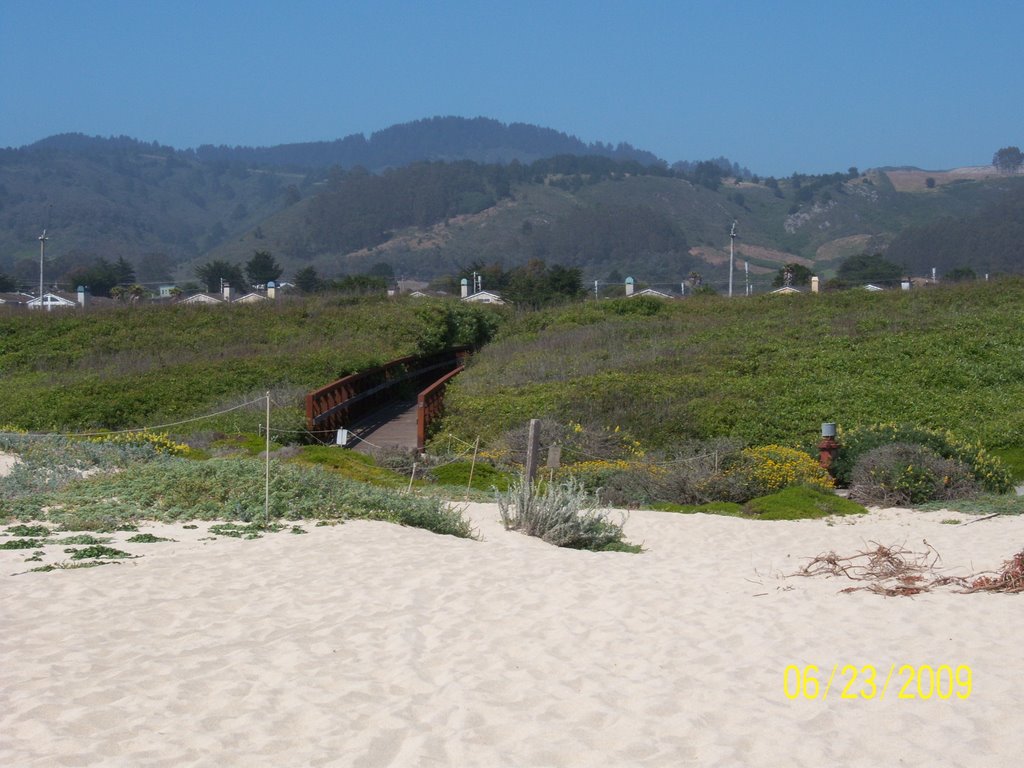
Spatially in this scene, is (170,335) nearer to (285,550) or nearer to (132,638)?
(285,550)

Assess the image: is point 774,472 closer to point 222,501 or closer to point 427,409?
point 427,409

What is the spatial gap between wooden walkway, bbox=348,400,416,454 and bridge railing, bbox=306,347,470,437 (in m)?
0.33

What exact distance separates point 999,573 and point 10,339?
32184mm

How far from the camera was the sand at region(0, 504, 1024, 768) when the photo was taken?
557cm

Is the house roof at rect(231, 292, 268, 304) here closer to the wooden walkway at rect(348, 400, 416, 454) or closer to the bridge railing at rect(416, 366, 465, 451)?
the wooden walkway at rect(348, 400, 416, 454)

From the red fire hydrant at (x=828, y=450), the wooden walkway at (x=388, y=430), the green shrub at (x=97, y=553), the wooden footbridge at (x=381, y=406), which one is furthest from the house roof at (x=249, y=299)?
the green shrub at (x=97, y=553)

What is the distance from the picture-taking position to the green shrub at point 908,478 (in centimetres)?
1538

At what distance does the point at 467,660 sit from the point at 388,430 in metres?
16.8

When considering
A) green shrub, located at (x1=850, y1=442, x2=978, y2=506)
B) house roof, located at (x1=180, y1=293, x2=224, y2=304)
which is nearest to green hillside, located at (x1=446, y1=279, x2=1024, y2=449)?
green shrub, located at (x1=850, y1=442, x2=978, y2=506)

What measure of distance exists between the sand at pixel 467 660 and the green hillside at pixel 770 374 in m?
9.97

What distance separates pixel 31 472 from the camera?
14.4 meters

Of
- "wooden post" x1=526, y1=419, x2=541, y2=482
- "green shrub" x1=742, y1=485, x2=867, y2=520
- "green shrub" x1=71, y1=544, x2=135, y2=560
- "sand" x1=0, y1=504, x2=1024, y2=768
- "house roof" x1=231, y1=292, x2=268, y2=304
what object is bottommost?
"green shrub" x1=742, y1=485, x2=867, y2=520

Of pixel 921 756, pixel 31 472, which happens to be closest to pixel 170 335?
pixel 31 472

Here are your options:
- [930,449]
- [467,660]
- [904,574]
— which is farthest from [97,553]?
[930,449]
